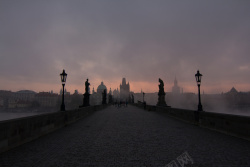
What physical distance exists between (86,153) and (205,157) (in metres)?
3.55

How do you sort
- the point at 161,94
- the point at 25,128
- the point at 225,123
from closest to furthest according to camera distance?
1. the point at 25,128
2. the point at 225,123
3. the point at 161,94

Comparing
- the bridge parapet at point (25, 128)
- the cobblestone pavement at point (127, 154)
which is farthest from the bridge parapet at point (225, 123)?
the bridge parapet at point (25, 128)

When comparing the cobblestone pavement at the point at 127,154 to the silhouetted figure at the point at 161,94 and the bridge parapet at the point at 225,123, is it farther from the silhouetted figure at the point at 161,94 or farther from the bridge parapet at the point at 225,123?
the silhouetted figure at the point at 161,94

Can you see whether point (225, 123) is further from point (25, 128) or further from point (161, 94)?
point (161, 94)

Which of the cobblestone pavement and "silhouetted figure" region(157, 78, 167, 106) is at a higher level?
"silhouetted figure" region(157, 78, 167, 106)

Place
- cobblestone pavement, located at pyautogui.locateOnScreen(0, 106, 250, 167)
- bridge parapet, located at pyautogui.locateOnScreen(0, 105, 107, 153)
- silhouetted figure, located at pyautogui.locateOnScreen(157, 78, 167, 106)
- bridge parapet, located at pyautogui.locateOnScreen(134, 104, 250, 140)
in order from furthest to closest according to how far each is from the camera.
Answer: silhouetted figure, located at pyautogui.locateOnScreen(157, 78, 167, 106)
bridge parapet, located at pyautogui.locateOnScreen(134, 104, 250, 140)
bridge parapet, located at pyautogui.locateOnScreen(0, 105, 107, 153)
cobblestone pavement, located at pyautogui.locateOnScreen(0, 106, 250, 167)

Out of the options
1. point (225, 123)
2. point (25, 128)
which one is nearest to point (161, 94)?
point (225, 123)

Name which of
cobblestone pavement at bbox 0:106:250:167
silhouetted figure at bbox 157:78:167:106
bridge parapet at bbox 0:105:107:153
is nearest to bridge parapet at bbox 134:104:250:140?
cobblestone pavement at bbox 0:106:250:167

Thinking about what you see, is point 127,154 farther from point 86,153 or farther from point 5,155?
point 5,155

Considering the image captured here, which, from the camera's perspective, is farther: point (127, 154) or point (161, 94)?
point (161, 94)


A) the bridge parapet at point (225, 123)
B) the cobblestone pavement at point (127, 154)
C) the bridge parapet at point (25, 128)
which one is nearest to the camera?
the cobblestone pavement at point (127, 154)

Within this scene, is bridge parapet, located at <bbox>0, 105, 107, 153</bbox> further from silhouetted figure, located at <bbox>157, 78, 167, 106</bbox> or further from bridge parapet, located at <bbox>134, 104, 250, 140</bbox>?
silhouetted figure, located at <bbox>157, 78, 167, 106</bbox>

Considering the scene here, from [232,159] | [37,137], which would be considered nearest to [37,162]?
[37,137]

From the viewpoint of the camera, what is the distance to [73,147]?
6.57 metres
